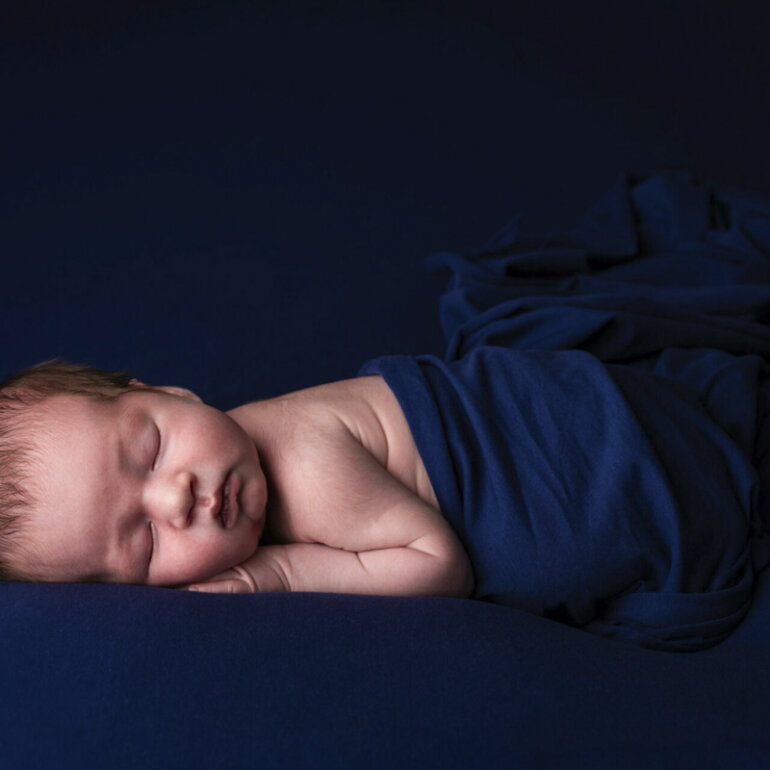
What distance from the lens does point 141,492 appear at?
94 cm

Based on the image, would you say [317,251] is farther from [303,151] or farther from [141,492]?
[141,492]

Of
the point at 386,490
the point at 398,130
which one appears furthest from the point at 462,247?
the point at 386,490

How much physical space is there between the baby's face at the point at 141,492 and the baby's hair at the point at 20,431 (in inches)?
0.5

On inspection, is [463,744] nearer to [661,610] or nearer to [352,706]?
[352,706]

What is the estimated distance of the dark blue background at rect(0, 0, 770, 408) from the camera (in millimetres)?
1619

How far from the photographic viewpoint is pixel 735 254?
1.65 metres

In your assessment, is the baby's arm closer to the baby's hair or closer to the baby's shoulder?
the baby's shoulder

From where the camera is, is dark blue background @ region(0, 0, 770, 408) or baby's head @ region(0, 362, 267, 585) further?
dark blue background @ region(0, 0, 770, 408)

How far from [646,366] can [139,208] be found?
1.16m

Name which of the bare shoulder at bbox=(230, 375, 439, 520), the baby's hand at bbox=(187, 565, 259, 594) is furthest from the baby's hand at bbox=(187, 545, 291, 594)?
the bare shoulder at bbox=(230, 375, 439, 520)

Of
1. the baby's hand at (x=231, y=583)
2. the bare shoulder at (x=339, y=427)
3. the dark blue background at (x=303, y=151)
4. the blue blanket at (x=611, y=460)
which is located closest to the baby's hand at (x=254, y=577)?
the baby's hand at (x=231, y=583)

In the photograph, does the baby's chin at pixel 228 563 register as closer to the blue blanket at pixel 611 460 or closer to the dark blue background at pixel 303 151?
the blue blanket at pixel 611 460

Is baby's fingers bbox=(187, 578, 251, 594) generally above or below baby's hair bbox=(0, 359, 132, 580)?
below

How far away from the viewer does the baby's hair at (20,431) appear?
0.89 m
